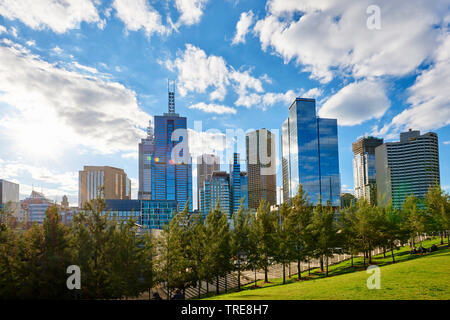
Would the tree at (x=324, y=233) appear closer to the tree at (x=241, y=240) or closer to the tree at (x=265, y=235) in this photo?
the tree at (x=265, y=235)

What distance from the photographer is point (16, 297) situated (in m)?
17.2

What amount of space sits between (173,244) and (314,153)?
16762cm

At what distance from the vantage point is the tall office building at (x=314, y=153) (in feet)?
574

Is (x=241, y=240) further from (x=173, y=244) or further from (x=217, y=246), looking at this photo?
(x=173, y=244)

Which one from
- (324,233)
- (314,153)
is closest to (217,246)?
(324,233)

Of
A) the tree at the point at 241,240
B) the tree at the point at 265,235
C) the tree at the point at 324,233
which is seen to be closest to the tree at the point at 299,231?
the tree at the point at 324,233

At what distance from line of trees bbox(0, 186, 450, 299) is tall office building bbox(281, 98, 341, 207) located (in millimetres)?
135413

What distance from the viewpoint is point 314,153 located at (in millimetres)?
178125

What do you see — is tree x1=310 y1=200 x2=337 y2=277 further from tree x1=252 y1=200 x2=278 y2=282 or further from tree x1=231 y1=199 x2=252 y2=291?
tree x1=231 y1=199 x2=252 y2=291

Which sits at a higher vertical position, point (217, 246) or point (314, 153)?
point (314, 153)

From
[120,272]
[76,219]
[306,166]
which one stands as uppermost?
[306,166]
